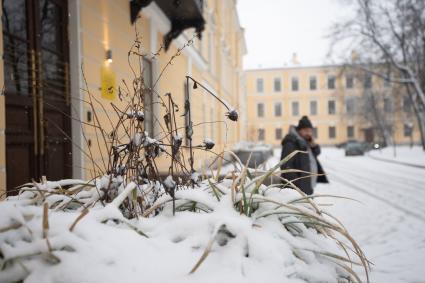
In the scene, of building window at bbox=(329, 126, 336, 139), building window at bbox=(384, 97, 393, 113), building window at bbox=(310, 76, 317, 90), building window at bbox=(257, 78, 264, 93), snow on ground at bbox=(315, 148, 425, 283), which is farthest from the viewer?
building window at bbox=(257, 78, 264, 93)

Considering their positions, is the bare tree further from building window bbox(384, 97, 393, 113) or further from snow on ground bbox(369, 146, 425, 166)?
building window bbox(384, 97, 393, 113)

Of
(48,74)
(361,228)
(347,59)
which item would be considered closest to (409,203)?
(361,228)

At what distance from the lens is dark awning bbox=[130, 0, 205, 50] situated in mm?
5656

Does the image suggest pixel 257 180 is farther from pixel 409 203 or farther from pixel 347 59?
pixel 347 59

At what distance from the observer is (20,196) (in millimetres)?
1322

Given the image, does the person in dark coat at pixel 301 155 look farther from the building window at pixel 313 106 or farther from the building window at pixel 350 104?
the building window at pixel 313 106

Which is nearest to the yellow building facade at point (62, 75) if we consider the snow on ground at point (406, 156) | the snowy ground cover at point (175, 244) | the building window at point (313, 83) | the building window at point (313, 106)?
the snowy ground cover at point (175, 244)

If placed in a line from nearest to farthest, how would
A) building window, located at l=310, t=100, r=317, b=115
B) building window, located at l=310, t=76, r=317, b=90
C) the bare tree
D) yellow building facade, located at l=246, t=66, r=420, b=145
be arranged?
1. the bare tree
2. yellow building facade, located at l=246, t=66, r=420, b=145
3. building window, located at l=310, t=100, r=317, b=115
4. building window, located at l=310, t=76, r=317, b=90

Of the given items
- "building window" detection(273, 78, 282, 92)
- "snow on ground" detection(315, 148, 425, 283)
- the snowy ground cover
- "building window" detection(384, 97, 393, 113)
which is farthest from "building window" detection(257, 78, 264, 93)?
the snowy ground cover

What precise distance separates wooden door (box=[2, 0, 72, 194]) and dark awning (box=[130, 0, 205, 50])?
6.02 ft

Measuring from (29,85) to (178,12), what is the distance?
407 cm

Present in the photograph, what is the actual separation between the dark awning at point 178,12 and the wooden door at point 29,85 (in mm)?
1835

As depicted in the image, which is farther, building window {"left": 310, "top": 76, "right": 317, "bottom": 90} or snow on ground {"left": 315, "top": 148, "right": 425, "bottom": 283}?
building window {"left": 310, "top": 76, "right": 317, "bottom": 90}

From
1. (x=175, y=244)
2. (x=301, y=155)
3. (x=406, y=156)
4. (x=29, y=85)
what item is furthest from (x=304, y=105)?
(x=175, y=244)
